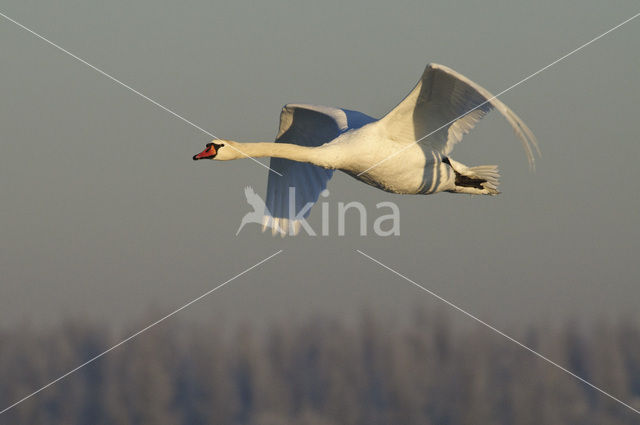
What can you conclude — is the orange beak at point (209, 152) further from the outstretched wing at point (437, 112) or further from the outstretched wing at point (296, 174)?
the outstretched wing at point (296, 174)

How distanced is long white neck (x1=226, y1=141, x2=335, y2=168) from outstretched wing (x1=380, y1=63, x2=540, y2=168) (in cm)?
124

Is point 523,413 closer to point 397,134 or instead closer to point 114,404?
point 114,404

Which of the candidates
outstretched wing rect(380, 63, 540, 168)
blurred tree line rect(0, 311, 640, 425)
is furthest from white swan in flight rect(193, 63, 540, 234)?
blurred tree line rect(0, 311, 640, 425)

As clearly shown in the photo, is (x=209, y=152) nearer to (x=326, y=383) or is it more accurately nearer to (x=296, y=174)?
(x=296, y=174)

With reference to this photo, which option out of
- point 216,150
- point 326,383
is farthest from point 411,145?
point 326,383

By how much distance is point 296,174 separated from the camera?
66.3 ft

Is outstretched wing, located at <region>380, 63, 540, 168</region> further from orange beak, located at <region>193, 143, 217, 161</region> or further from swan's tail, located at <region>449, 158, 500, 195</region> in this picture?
orange beak, located at <region>193, 143, 217, 161</region>

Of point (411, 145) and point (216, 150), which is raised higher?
point (411, 145)

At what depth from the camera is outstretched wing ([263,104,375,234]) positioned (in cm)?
1983

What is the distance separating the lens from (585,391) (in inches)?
5157

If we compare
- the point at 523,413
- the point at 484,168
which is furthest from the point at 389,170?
the point at 523,413

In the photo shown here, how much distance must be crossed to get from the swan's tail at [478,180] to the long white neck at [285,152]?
9.35 feet

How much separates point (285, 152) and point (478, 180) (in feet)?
12.2

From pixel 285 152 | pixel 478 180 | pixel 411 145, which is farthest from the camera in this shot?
pixel 478 180
